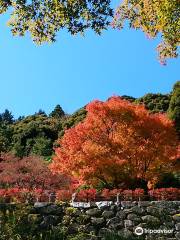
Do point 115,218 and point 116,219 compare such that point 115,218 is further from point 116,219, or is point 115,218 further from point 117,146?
point 117,146

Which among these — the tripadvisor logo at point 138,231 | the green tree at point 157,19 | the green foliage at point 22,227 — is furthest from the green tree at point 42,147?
the green tree at point 157,19

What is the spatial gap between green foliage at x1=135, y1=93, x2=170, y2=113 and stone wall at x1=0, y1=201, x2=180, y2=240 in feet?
115

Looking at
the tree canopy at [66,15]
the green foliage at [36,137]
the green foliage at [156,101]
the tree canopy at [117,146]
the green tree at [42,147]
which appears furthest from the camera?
the green foliage at [156,101]

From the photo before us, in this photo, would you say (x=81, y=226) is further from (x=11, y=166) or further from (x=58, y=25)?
(x=11, y=166)

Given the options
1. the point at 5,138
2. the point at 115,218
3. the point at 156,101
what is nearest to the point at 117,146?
the point at 115,218

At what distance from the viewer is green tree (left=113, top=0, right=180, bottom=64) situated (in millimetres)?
14328

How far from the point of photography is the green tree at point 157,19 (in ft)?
47.0

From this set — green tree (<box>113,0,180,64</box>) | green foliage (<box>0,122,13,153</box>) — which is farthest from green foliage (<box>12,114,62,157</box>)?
green tree (<box>113,0,180,64</box>)

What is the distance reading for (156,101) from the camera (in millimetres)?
59344

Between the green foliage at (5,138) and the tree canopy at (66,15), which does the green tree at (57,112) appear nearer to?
the green foliage at (5,138)

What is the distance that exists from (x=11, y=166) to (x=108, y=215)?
23.5 m

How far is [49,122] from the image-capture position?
66875 millimetres

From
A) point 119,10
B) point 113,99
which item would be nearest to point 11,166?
point 113,99

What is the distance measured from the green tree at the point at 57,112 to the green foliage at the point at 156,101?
63.3ft
